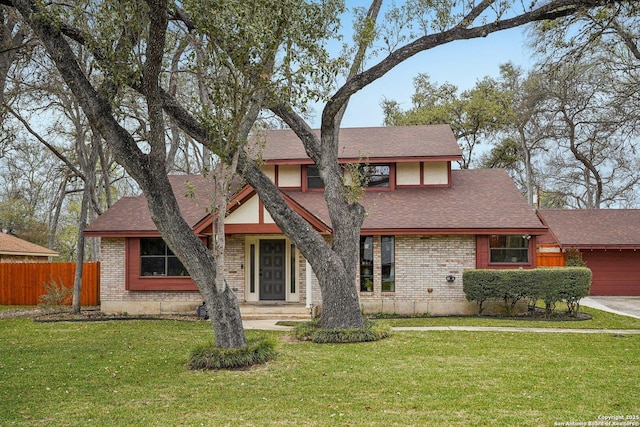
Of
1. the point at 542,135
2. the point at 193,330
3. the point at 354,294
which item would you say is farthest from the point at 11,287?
the point at 542,135

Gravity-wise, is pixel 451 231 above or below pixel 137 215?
below

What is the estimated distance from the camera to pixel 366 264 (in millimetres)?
18125

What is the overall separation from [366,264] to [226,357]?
370 inches

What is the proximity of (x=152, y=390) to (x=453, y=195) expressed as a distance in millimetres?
13665

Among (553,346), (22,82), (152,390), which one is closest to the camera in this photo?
(152,390)

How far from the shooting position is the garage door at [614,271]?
25.4 m

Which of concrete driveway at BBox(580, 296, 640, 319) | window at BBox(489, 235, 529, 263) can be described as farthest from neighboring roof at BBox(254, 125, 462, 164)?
concrete driveway at BBox(580, 296, 640, 319)

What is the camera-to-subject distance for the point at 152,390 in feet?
25.8

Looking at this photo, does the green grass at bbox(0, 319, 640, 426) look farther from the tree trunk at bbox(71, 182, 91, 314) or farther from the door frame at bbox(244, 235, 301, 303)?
the tree trunk at bbox(71, 182, 91, 314)

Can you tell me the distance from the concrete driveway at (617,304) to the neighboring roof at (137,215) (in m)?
13.1

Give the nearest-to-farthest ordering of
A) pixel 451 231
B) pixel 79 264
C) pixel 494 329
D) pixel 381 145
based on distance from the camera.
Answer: pixel 494 329 → pixel 451 231 → pixel 79 264 → pixel 381 145

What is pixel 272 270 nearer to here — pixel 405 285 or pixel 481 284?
pixel 405 285

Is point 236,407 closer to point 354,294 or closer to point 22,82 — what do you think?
point 354,294

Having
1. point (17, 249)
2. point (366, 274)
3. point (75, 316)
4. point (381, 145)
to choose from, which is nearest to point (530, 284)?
point (366, 274)
